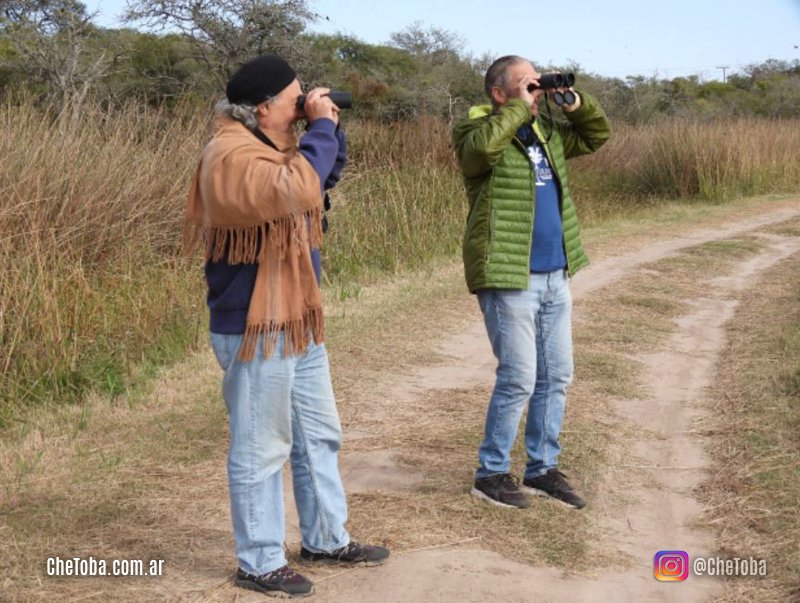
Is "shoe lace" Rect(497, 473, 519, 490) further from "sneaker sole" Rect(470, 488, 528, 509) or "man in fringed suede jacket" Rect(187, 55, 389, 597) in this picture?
"man in fringed suede jacket" Rect(187, 55, 389, 597)

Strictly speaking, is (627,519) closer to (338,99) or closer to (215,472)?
(215,472)

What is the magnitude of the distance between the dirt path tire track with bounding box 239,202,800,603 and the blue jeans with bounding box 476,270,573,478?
0.46 meters

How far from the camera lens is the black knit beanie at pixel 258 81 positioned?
3393mm

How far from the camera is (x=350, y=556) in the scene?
384cm

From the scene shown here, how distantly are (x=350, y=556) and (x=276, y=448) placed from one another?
0.55m

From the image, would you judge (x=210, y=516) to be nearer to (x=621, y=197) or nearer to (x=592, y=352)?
(x=592, y=352)

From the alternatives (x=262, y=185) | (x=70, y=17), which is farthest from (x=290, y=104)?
(x=70, y=17)

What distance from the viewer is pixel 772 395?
6008 millimetres

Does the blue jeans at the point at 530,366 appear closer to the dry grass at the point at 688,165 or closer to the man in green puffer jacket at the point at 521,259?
the man in green puffer jacket at the point at 521,259

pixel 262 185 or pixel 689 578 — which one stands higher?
pixel 262 185

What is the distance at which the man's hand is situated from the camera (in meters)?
3.44

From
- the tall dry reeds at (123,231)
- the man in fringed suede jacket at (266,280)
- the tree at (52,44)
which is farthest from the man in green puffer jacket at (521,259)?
the tree at (52,44)

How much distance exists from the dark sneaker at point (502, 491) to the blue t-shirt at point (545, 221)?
2.74 feet

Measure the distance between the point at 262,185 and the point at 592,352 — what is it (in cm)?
438
